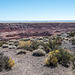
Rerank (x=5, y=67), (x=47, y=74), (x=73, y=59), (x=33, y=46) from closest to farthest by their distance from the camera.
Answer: (x=47, y=74) → (x=5, y=67) → (x=73, y=59) → (x=33, y=46)

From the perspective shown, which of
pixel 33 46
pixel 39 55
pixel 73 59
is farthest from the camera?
pixel 33 46

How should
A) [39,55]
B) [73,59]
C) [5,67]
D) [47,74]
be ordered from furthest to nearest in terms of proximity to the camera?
1. [39,55]
2. [73,59]
3. [5,67]
4. [47,74]

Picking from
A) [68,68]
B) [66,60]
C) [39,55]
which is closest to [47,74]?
[68,68]

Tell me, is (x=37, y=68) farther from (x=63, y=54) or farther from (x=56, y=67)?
(x=63, y=54)

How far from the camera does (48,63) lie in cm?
1002

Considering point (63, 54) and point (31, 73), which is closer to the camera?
point (31, 73)

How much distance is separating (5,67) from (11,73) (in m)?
1.00

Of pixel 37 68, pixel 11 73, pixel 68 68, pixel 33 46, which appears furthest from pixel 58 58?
pixel 33 46

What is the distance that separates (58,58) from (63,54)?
733 mm

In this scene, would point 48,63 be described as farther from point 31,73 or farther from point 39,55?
point 39,55

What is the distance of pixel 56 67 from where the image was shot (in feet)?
31.7

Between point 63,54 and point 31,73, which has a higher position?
point 63,54

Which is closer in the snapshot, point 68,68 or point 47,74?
point 47,74

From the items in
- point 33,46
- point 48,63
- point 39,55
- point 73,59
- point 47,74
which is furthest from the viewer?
point 33,46
